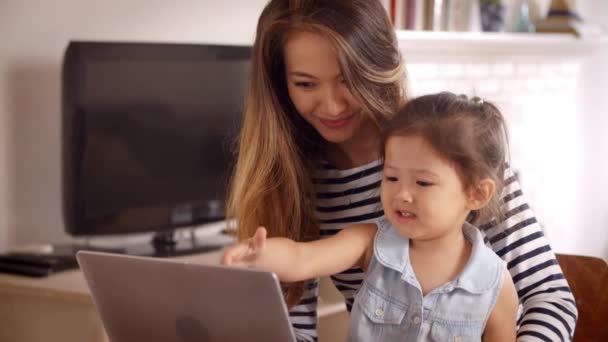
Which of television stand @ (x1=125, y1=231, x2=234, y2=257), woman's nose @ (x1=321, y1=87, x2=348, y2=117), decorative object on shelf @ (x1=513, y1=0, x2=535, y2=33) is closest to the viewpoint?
woman's nose @ (x1=321, y1=87, x2=348, y2=117)

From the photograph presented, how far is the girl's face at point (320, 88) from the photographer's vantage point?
1.53 meters

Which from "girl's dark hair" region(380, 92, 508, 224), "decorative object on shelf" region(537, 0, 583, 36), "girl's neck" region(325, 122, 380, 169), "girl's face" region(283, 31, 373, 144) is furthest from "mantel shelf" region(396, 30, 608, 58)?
"girl's dark hair" region(380, 92, 508, 224)

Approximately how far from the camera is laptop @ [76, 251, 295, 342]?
1.09m

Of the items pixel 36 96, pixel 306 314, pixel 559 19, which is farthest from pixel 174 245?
pixel 559 19

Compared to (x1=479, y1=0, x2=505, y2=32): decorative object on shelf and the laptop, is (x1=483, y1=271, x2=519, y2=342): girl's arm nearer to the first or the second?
the laptop

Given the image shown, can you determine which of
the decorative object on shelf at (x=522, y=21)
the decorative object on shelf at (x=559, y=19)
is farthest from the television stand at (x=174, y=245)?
the decorative object on shelf at (x=559, y=19)

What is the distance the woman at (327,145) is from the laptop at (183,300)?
419mm

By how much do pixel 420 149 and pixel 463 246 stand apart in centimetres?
17

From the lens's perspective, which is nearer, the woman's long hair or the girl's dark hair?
the girl's dark hair

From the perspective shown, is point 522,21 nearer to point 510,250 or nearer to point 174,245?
point 174,245

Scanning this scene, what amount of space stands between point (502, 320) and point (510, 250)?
0.18 m

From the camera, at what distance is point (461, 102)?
1.38 m

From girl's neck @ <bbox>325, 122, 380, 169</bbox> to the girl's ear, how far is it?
32cm

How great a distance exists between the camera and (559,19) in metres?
4.16
